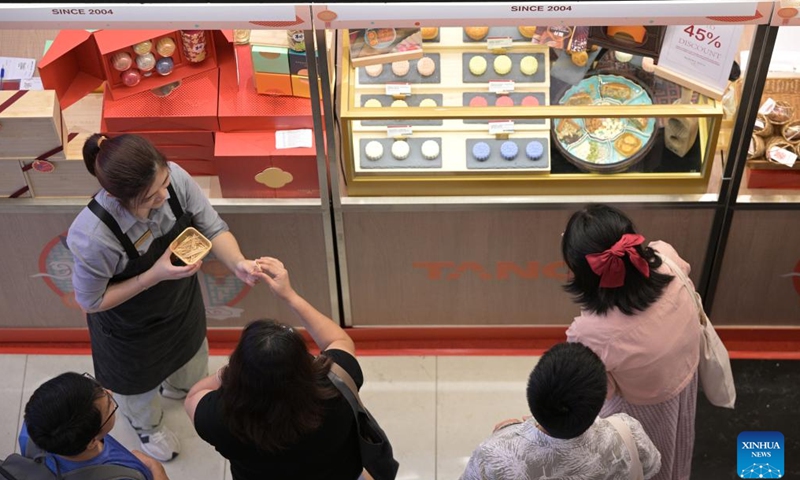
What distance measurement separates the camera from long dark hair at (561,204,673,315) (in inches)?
121

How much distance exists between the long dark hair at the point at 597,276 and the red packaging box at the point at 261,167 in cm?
137

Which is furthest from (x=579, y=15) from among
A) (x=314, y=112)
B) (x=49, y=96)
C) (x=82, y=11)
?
(x=49, y=96)

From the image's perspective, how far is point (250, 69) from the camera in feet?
13.7

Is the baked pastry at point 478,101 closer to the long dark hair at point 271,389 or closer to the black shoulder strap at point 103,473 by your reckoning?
the long dark hair at point 271,389

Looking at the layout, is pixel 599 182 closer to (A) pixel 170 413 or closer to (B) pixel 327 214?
(B) pixel 327 214

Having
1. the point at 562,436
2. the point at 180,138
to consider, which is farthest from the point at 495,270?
the point at 562,436

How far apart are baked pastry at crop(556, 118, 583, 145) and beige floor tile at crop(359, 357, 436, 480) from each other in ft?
4.34

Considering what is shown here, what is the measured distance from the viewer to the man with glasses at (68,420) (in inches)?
112

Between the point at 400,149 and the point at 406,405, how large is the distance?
4.16 ft

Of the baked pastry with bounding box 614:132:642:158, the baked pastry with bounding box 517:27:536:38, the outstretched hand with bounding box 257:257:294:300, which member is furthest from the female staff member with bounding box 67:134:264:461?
the baked pastry with bounding box 614:132:642:158

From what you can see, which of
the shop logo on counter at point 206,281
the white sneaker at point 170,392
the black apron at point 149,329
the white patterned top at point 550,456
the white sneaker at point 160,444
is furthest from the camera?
the white sneaker at point 170,392

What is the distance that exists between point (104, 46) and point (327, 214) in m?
1.19

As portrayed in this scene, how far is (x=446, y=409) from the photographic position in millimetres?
4523

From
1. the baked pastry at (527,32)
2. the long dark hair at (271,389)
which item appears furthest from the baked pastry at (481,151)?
the long dark hair at (271,389)
